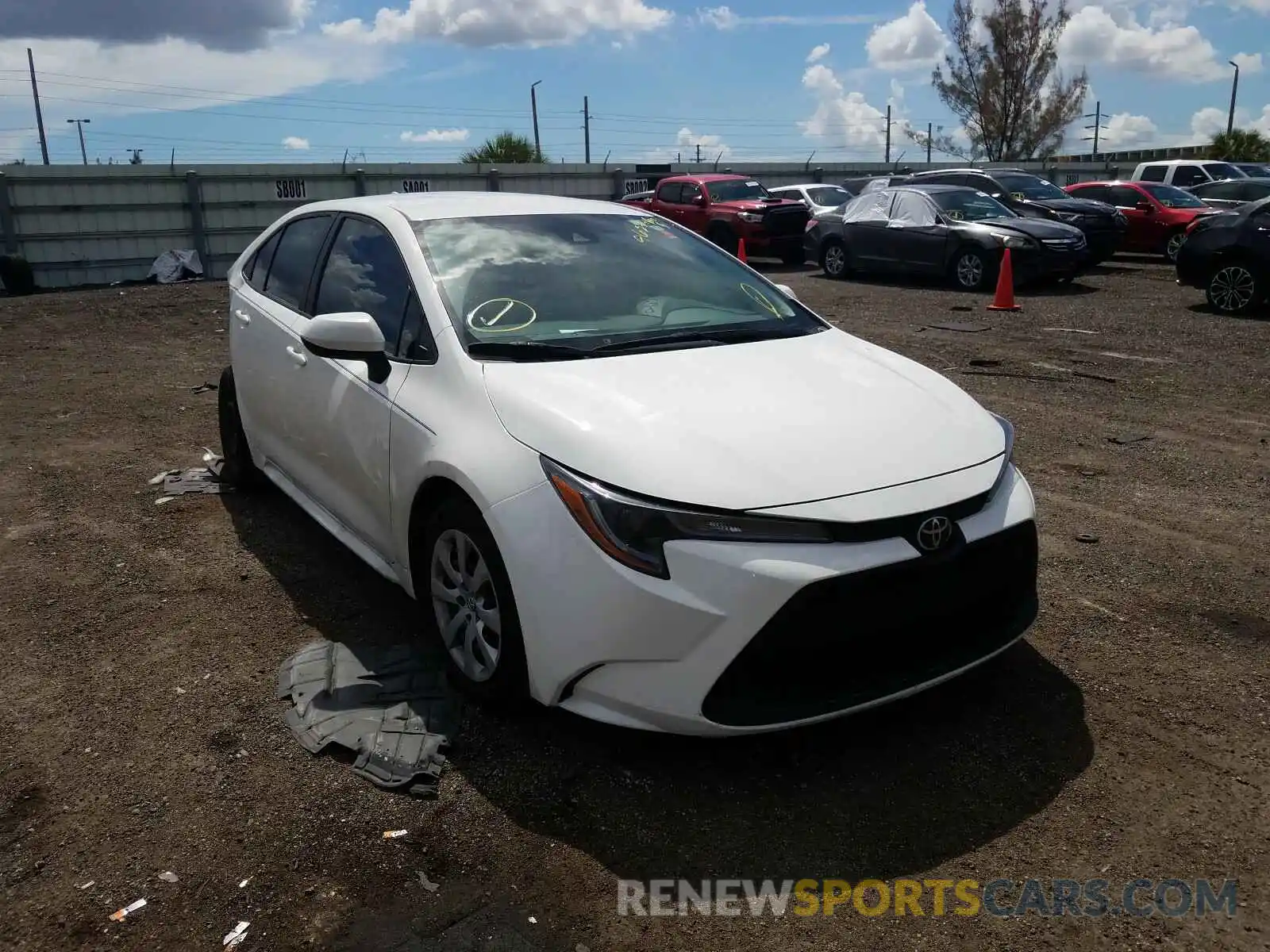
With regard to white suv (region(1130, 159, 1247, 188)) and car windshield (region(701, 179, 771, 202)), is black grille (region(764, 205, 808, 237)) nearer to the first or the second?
car windshield (region(701, 179, 771, 202))

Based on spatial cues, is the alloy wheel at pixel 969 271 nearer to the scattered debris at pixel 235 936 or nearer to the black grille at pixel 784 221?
the black grille at pixel 784 221

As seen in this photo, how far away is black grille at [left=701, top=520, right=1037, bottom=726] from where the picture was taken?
9.07 feet

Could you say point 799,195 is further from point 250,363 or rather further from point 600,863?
point 600,863

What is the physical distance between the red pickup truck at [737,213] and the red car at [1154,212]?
206 inches

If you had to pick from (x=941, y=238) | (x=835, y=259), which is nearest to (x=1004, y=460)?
(x=941, y=238)

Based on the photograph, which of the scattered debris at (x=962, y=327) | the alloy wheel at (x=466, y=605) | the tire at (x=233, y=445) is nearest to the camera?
the alloy wheel at (x=466, y=605)

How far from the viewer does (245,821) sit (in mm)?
2920

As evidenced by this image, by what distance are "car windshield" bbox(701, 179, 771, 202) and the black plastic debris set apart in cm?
1760

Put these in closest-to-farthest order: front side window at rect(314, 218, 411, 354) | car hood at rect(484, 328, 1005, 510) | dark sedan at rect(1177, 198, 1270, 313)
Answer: car hood at rect(484, 328, 1005, 510) → front side window at rect(314, 218, 411, 354) → dark sedan at rect(1177, 198, 1270, 313)

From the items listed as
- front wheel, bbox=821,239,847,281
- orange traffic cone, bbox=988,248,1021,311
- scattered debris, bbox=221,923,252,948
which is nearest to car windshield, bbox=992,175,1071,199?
front wheel, bbox=821,239,847,281

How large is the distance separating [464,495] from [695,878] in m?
1.30

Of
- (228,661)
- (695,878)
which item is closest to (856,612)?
(695,878)

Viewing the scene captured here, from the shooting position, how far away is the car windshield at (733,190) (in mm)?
20297

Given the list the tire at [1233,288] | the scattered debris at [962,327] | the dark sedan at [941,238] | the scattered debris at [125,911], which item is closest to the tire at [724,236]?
the dark sedan at [941,238]
